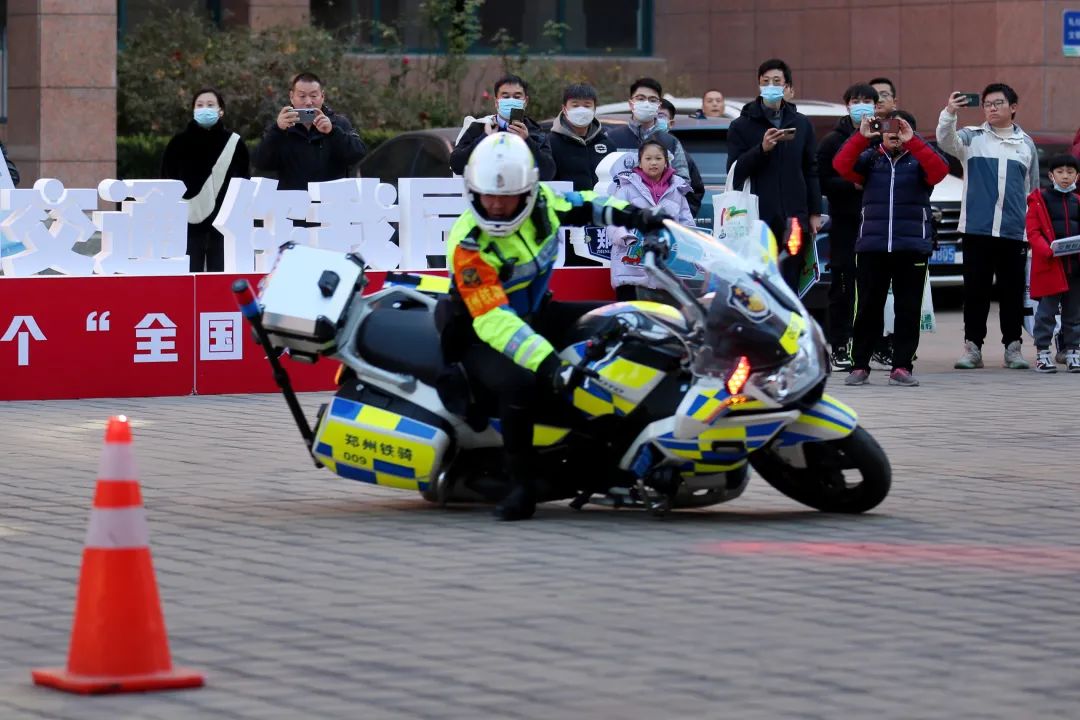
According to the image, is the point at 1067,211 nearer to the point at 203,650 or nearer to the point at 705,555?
the point at 705,555

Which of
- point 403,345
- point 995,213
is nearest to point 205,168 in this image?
point 995,213

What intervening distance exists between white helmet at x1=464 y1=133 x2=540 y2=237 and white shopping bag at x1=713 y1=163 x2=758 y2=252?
0.78m

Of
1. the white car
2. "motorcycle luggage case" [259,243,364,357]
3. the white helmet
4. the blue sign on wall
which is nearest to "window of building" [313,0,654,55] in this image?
the white car

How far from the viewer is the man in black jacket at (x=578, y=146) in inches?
572

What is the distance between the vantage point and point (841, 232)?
15.5 m

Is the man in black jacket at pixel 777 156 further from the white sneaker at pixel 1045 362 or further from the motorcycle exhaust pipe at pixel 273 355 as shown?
the motorcycle exhaust pipe at pixel 273 355

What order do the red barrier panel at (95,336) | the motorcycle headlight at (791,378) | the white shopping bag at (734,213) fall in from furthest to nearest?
the red barrier panel at (95,336), the white shopping bag at (734,213), the motorcycle headlight at (791,378)

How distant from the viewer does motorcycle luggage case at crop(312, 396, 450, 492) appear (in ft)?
30.0

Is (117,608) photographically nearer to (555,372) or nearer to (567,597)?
(567,597)

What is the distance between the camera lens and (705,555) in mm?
8344

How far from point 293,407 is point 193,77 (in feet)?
53.4

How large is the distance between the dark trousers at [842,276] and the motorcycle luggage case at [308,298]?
658 centimetres

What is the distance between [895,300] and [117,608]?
9.11m

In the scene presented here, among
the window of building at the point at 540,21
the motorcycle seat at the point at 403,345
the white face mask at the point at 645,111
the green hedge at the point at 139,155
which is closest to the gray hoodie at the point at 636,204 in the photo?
the white face mask at the point at 645,111
